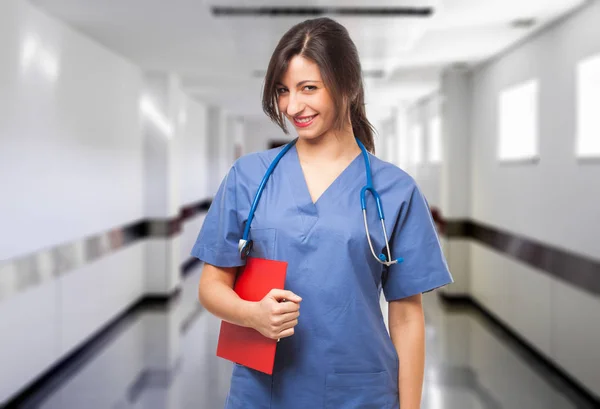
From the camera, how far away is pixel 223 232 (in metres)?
1.19

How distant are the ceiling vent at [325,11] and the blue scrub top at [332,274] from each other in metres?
2.90

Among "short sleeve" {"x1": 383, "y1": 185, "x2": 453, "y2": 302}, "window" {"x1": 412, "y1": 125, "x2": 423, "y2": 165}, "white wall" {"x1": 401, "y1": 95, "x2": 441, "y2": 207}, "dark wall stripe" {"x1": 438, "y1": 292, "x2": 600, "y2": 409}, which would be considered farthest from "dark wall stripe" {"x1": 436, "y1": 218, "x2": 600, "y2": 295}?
"window" {"x1": 412, "y1": 125, "x2": 423, "y2": 165}

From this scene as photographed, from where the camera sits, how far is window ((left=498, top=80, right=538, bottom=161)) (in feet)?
16.4

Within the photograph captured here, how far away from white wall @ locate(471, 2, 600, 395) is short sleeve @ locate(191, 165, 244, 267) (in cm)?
314

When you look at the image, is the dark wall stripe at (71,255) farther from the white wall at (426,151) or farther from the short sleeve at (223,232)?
the white wall at (426,151)

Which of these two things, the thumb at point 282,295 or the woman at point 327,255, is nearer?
the thumb at point 282,295

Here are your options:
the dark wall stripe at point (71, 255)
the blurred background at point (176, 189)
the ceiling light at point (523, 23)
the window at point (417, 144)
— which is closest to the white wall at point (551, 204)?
the blurred background at point (176, 189)

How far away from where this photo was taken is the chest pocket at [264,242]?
1162mm

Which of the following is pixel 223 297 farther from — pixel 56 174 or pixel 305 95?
pixel 56 174

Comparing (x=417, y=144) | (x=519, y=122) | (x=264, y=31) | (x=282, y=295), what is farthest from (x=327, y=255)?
(x=417, y=144)

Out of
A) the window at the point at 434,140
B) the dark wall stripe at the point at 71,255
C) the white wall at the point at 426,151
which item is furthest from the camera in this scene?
the white wall at the point at 426,151

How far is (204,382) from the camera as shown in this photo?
13.0 feet

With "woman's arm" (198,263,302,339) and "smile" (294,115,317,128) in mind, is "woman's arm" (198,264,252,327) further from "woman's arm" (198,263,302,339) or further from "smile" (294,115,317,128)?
"smile" (294,115,317,128)

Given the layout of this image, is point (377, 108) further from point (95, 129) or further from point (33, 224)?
point (33, 224)
